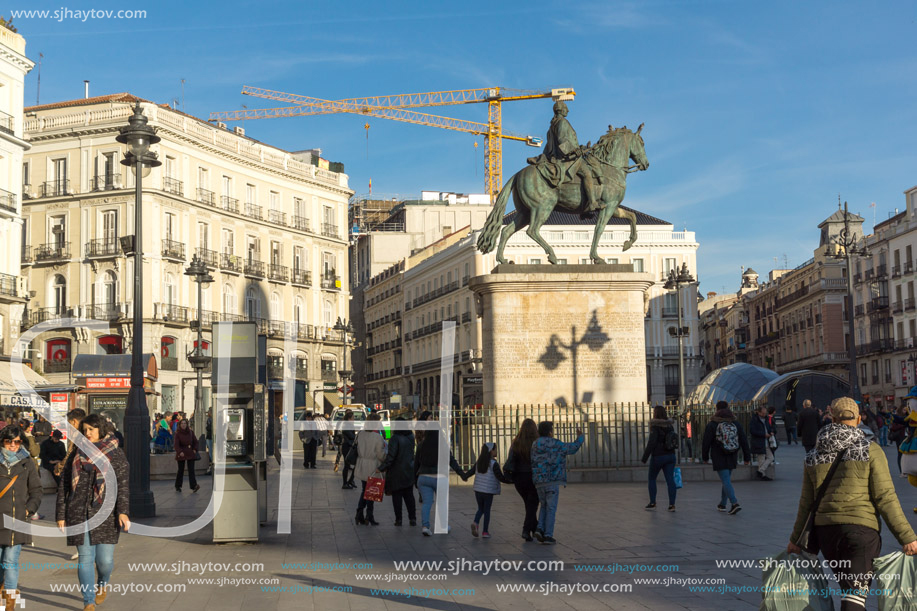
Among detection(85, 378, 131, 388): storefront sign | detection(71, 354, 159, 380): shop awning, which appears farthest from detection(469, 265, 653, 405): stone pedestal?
detection(71, 354, 159, 380): shop awning

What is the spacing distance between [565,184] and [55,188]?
43489 millimetres

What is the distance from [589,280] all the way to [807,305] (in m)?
77.2

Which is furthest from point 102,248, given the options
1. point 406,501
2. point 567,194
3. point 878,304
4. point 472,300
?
point 878,304

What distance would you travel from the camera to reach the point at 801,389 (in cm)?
5234

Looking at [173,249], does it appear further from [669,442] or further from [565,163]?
[669,442]

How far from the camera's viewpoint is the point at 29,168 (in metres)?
58.4

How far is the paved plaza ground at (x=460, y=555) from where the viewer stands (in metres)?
9.04

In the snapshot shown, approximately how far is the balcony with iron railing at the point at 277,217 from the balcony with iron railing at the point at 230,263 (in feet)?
13.2

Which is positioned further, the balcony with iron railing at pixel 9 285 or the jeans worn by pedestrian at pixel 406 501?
the balcony with iron railing at pixel 9 285

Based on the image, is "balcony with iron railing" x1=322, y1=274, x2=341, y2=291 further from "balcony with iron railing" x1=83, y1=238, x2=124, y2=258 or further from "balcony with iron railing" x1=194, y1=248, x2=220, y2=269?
"balcony with iron railing" x1=83, y1=238, x2=124, y2=258

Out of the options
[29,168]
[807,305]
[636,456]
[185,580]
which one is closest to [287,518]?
[185,580]

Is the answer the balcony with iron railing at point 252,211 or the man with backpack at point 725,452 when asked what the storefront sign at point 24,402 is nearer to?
the man with backpack at point 725,452

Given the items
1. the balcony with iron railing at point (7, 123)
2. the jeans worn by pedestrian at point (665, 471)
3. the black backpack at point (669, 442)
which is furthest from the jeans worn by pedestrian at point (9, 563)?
the balcony with iron railing at point (7, 123)

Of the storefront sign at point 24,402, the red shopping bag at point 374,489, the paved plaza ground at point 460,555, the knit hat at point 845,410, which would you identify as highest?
the storefront sign at point 24,402
